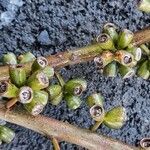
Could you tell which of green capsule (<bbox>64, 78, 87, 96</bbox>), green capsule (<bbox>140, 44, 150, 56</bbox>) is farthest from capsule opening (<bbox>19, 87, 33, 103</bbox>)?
green capsule (<bbox>140, 44, 150, 56</bbox>)

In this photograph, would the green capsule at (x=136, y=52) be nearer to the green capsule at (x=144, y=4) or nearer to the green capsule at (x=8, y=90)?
the green capsule at (x=144, y=4)

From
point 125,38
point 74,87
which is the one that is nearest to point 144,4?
point 125,38

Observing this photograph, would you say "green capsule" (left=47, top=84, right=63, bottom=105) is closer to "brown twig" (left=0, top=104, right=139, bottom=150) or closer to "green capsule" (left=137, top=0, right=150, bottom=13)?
"brown twig" (left=0, top=104, right=139, bottom=150)

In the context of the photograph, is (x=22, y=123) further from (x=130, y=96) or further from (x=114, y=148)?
(x=130, y=96)

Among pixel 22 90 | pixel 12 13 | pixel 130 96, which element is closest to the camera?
pixel 22 90

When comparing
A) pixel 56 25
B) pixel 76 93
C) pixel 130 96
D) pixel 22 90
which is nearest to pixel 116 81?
pixel 130 96

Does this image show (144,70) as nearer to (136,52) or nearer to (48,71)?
(136,52)

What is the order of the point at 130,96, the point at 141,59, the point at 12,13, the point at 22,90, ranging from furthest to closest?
1. the point at 130,96
2. the point at 12,13
3. the point at 141,59
4. the point at 22,90
